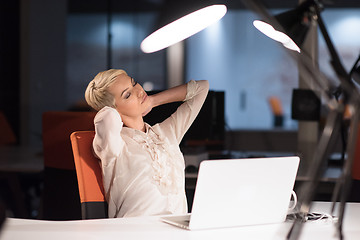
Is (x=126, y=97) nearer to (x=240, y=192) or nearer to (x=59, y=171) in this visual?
(x=240, y=192)

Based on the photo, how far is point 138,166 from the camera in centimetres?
194

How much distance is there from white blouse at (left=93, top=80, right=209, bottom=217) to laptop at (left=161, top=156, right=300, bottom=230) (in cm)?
43

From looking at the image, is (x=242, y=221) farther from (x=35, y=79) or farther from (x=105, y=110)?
(x=35, y=79)

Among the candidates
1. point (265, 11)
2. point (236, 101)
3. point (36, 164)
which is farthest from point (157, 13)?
point (265, 11)

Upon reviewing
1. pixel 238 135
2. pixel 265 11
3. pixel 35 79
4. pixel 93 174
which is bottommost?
pixel 238 135

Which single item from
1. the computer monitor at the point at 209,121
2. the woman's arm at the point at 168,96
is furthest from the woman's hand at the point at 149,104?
the computer monitor at the point at 209,121

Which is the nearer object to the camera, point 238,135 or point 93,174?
point 93,174

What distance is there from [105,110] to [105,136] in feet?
0.34

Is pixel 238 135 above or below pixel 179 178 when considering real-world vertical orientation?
below

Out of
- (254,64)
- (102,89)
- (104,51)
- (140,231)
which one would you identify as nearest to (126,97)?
(102,89)

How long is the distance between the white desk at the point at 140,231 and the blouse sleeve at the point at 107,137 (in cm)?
34

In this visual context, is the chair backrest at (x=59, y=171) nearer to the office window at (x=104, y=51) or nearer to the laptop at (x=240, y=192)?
the laptop at (x=240, y=192)

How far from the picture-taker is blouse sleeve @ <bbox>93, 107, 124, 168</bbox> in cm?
183

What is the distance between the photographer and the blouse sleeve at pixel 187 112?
2.21m
